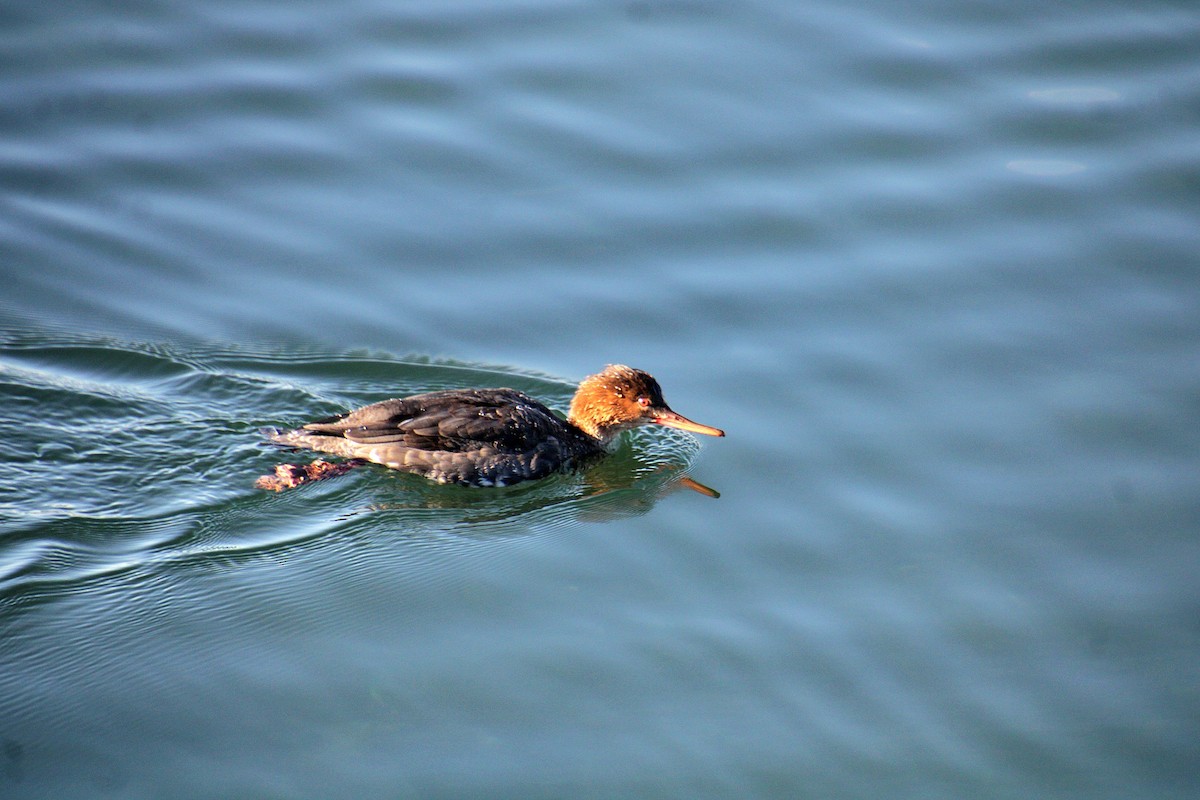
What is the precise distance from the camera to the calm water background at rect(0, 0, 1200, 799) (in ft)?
21.4

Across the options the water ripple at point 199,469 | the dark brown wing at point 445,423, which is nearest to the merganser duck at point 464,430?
the dark brown wing at point 445,423

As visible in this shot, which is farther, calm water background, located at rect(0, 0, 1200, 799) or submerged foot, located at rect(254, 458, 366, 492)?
submerged foot, located at rect(254, 458, 366, 492)

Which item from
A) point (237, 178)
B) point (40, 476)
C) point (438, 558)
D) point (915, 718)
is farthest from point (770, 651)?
point (237, 178)

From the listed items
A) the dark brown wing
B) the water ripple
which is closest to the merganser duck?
the dark brown wing

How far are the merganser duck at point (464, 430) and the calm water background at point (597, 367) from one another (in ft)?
0.78

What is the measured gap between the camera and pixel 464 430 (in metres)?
9.09

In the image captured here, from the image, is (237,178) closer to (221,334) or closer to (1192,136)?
(221,334)

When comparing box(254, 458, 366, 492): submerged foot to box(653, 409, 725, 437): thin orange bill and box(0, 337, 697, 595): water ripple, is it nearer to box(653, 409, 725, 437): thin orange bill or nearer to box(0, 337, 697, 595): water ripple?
box(0, 337, 697, 595): water ripple

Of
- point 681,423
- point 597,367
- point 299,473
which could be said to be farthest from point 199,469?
point 681,423

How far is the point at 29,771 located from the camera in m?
6.08

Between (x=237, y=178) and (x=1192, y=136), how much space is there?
7.80 meters

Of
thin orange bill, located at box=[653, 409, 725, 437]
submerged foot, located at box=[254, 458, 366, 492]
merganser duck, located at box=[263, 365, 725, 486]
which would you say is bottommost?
submerged foot, located at box=[254, 458, 366, 492]

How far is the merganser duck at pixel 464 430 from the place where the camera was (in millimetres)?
9062

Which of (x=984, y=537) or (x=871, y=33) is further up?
(x=871, y=33)
